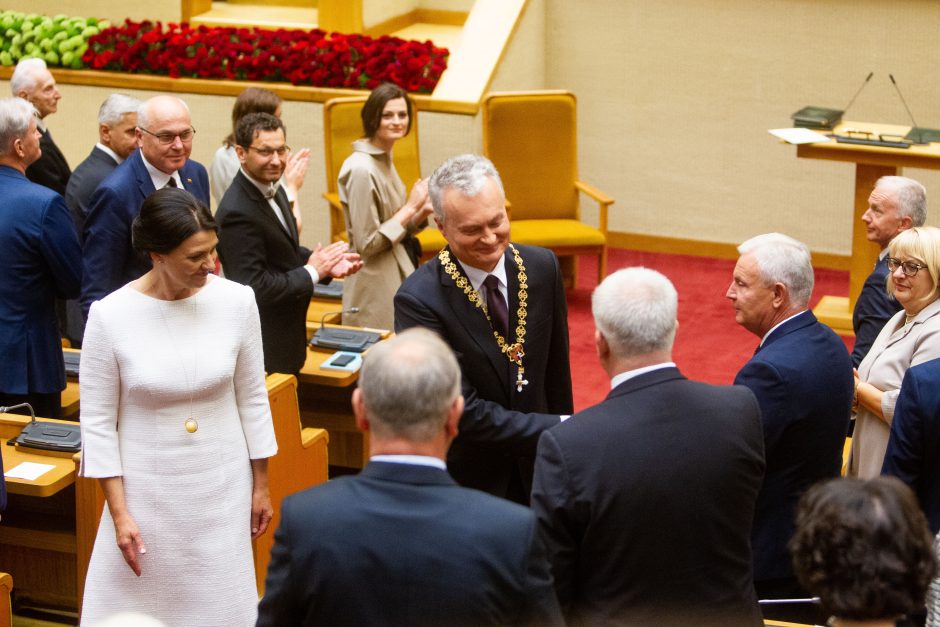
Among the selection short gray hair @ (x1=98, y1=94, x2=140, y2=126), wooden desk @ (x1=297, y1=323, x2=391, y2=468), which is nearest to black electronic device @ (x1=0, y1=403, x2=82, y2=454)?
wooden desk @ (x1=297, y1=323, x2=391, y2=468)

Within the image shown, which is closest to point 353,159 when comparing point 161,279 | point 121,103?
point 121,103

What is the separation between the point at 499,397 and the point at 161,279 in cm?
A: 90

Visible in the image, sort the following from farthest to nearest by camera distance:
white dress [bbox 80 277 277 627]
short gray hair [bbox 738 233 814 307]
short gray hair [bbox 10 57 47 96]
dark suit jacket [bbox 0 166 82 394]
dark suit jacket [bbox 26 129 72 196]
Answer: short gray hair [bbox 10 57 47 96], dark suit jacket [bbox 26 129 72 196], dark suit jacket [bbox 0 166 82 394], short gray hair [bbox 738 233 814 307], white dress [bbox 80 277 277 627]

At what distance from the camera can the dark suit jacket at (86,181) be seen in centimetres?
506

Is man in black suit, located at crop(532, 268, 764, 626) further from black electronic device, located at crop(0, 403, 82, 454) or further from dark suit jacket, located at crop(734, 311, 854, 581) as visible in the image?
black electronic device, located at crop(0, 403, 82, 454)

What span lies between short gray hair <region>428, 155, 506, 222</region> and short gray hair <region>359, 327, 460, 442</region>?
115 cm

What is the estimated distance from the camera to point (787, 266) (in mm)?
3287

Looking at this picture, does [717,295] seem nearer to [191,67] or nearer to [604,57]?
[604,57]

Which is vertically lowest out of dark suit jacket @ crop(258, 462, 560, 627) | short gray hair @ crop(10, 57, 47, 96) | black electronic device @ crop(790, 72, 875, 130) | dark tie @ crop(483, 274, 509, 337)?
dark suit jacket @ crop(258, 462, 560, 627)

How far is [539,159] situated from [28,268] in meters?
4.01

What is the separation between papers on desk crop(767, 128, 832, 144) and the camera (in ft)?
22.0

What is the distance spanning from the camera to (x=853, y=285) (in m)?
6.92

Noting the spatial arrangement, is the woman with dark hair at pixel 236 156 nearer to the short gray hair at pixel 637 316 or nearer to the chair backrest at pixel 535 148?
the chair backrest at pixel 535 148

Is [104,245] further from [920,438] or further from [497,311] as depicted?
[920,438]
